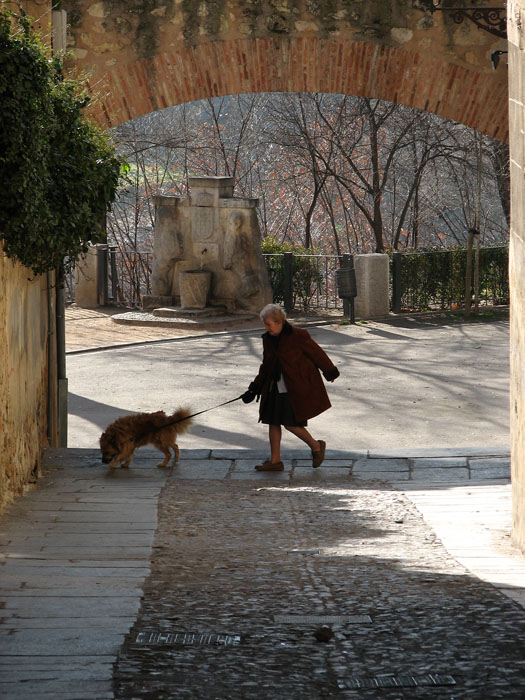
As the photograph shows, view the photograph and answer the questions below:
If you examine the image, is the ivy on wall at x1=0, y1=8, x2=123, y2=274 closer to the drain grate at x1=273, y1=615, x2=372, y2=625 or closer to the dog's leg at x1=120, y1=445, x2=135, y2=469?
the dog's leg at x1=120, y1=445, x2=135, y2=469

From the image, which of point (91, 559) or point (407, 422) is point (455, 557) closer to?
point (91, 559)

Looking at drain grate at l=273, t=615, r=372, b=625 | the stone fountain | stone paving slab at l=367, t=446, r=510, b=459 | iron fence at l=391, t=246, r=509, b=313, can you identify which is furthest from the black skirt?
iron fence at l=391, t=246, r=509, b=313

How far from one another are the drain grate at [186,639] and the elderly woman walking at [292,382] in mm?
4410

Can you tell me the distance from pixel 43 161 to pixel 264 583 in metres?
3.14

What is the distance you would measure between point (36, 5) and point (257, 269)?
1049 cm

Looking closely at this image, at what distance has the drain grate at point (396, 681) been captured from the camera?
3.08 meters

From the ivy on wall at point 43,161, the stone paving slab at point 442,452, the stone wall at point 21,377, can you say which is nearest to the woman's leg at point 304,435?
the stone paving slab at point 442,452

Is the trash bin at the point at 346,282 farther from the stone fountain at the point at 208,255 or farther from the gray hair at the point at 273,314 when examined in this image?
the gray hair at the point at 273,314

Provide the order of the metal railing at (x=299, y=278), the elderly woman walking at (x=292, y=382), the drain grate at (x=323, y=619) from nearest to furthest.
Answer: the drain grate at (x=323, y=619), the elderly woman walking at (x=292, y=382), the metal railing at (x=299, y=278)

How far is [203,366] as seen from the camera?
13.7m

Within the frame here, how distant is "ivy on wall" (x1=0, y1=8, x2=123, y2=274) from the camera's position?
18.5 feet

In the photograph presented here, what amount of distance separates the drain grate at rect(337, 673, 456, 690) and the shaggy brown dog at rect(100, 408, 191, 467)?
4907 millimetres

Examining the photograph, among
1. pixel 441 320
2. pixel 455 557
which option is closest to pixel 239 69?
pixel 455 557

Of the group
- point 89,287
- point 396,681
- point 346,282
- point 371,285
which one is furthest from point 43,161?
point 89,287
